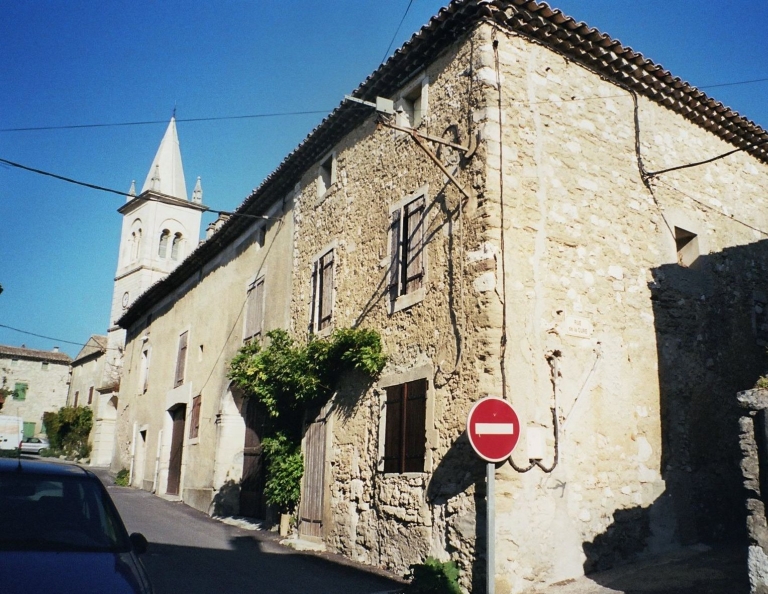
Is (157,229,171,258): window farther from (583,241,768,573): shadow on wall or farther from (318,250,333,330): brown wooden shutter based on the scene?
(583,241,768,573): shadow on wall

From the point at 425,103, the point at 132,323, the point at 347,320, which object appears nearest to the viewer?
the point at 425,103

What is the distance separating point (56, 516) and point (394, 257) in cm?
591

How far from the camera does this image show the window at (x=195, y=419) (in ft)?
55.3

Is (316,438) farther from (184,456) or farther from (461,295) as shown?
(184,456)

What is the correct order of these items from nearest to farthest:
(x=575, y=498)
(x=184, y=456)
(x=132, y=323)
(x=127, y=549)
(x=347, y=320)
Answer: (x=127, y=549) < (x=575, y=498) < (x=347, y=320) < (x=184, y=456) < (x=132, y=323)

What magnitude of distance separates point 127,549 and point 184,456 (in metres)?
13.6

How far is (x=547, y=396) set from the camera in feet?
25.1

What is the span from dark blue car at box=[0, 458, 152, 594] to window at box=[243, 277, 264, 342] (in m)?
8.91

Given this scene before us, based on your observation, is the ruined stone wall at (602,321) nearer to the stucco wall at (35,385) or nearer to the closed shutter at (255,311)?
the closed shutter at (255,311)

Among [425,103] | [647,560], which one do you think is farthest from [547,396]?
[425,103]

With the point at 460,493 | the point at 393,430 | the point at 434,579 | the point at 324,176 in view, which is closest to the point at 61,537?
the point at 434,579

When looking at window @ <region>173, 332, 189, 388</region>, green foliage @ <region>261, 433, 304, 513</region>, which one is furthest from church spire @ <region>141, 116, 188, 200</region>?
green foliage @ <region>261, 433, 304, 513</region>

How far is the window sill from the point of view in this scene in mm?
8805

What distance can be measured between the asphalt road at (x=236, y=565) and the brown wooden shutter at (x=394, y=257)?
11.9ft
